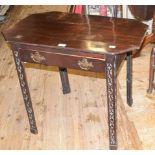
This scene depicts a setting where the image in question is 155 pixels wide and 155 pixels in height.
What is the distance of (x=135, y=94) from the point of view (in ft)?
7.31

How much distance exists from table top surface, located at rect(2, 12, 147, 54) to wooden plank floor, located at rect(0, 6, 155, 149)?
71 cm

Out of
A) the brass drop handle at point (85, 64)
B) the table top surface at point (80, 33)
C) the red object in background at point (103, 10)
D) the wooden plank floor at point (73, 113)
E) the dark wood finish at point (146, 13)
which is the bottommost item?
the wooden plank floor at point (73, 113)

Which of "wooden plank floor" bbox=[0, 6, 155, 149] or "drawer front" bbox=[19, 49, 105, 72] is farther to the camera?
"wooden plank floor" bbox=[0, 6, 155, 149]

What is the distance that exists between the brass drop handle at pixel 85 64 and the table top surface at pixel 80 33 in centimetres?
7

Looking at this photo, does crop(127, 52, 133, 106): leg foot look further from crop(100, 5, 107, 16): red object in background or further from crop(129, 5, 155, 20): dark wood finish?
crop(100, 5, 107, 16): red object in background

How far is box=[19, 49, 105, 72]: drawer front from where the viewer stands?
1401mm

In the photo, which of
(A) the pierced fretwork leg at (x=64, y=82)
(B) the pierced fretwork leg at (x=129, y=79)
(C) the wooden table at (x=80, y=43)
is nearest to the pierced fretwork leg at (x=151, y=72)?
(B) the pierced fretwork leg at (x=129, y=79)

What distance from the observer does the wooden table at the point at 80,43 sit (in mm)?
1380

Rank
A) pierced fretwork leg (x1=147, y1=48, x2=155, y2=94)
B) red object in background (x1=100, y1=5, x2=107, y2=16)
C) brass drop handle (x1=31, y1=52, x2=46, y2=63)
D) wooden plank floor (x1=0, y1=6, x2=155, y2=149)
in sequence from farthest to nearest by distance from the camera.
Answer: red object in background (x1=100, y1=5, x2=107, y2=16), pierced fretwork leg (x1=147, y1=48, x2=155, y2=94), wooden plank floor (x1=0, y1=6, x2=155, y2=149), brass drop handle (x1=31, y1=52, x2=46, y2=63)

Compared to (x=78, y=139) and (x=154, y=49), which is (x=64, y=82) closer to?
(x=78, y=139)

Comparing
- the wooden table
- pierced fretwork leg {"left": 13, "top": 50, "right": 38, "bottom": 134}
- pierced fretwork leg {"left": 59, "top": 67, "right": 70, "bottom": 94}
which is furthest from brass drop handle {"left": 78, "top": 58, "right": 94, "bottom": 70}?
pierced fretwork leg {"left": 59, "top": 67, "right": 70, "bottom": 94}

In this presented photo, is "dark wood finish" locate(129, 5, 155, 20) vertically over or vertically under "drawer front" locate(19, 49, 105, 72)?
under

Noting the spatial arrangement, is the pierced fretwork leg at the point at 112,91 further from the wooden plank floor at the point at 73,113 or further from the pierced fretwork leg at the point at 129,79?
the pierced fretwork leg at the point at 129,79

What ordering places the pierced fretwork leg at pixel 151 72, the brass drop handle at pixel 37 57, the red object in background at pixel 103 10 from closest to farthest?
the brass drop handle at pixel 37 57 → the pierced fretwork leg at pixel 151 72 → the red object in background at pixel 103 10
